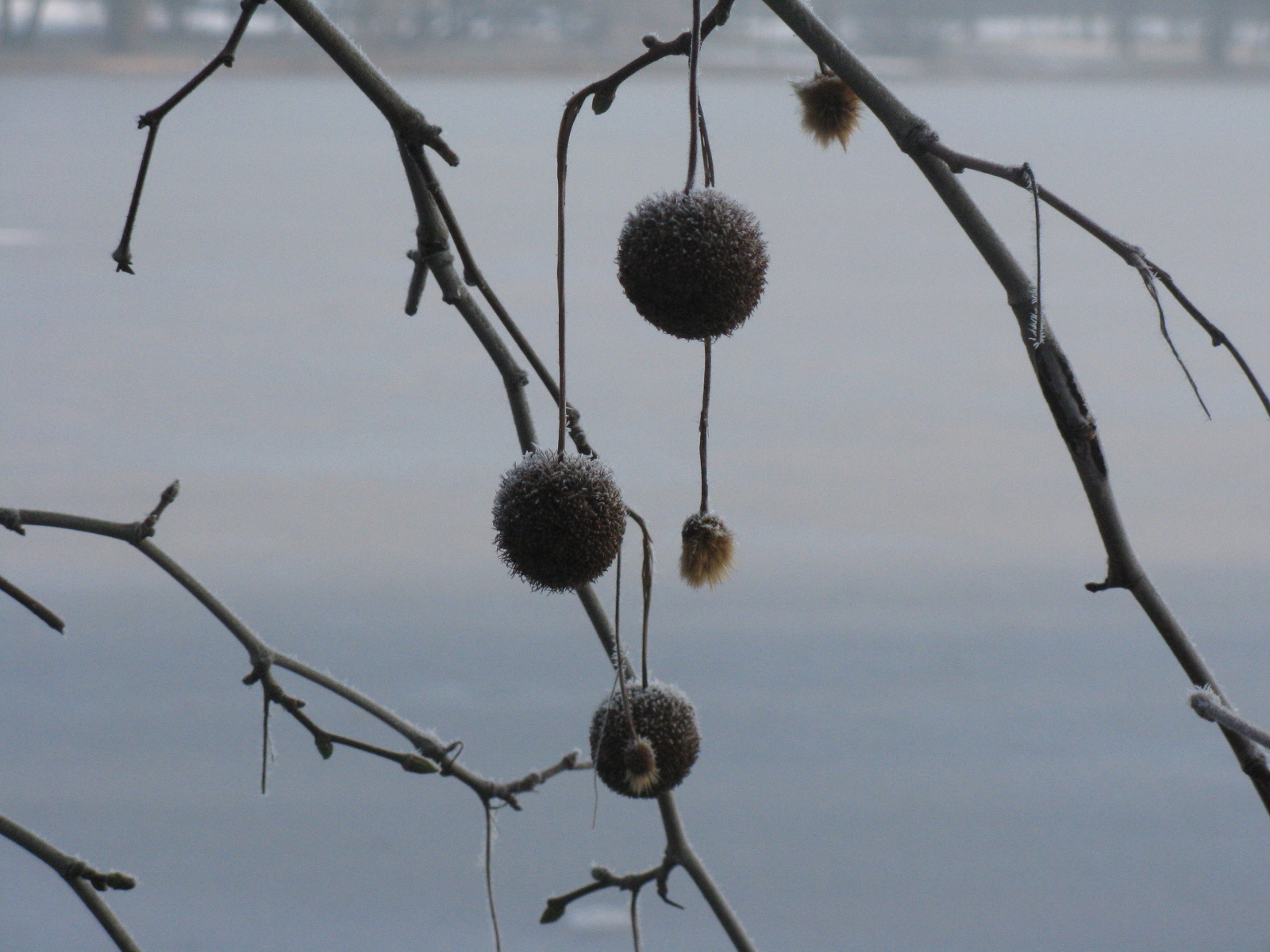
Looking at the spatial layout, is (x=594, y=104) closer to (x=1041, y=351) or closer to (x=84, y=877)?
(x=1041, y=351)

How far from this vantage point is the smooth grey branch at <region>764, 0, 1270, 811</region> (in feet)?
0.57

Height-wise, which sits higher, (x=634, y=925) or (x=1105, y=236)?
(x=1105, y=236)

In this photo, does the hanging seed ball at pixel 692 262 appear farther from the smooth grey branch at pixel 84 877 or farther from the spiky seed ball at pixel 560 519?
the smooth grey branch at pixel 84 877

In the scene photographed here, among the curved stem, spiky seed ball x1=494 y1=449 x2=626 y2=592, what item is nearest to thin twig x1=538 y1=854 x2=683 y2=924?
the curved stem

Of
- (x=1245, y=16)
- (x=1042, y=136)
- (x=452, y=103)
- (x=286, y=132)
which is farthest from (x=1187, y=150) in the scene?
(x=286, y=132)

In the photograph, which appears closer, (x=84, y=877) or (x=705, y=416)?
(x=705, y=416)

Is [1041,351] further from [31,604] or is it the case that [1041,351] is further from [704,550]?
[31,604]

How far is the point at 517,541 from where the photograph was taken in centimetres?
21

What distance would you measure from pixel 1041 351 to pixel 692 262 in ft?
0.15

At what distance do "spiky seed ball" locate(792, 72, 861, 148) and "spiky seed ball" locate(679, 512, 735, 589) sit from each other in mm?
71

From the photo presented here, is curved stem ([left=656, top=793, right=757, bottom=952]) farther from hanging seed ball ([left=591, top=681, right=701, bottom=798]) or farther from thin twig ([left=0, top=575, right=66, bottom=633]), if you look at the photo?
thin twig ([left=0, top=575, right=66, bottom=633])

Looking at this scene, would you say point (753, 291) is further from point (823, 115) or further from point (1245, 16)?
point (1245, 16)

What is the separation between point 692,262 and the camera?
0.62 feet

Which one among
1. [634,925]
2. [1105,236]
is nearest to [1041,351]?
[1105,236]
